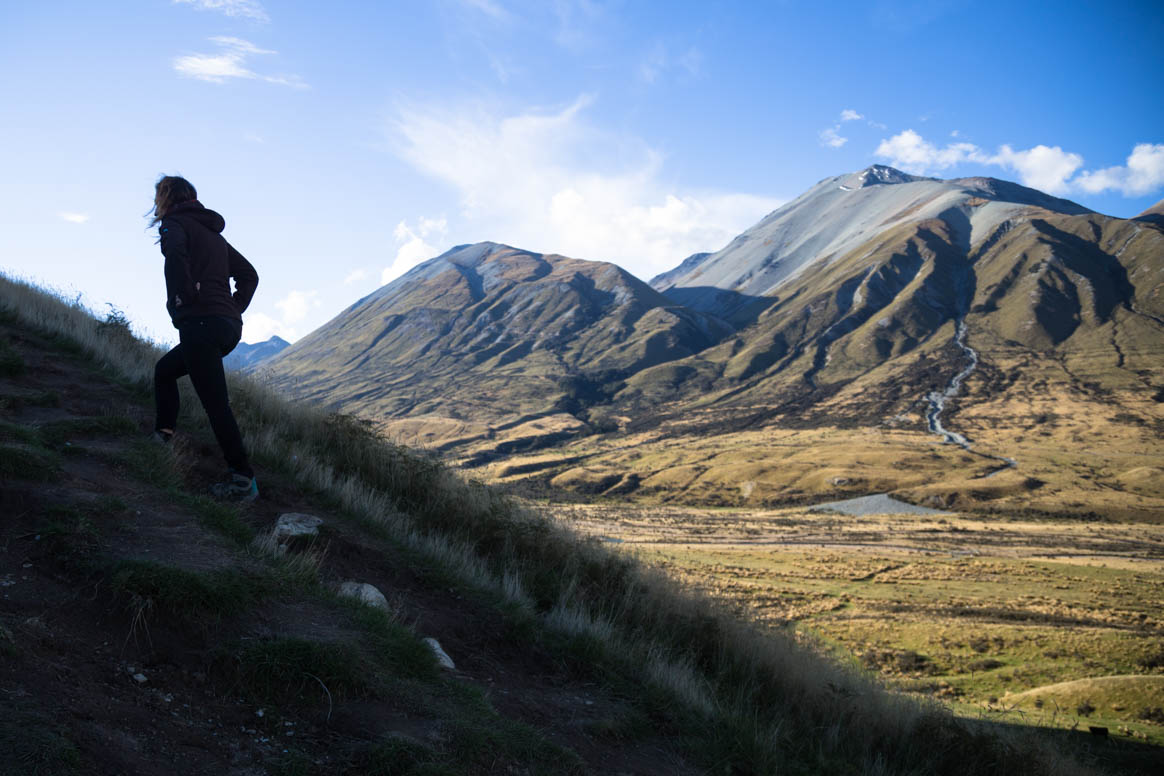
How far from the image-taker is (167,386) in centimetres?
596

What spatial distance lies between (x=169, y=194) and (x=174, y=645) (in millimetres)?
4228

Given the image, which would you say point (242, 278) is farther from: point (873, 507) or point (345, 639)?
point (873, 507)

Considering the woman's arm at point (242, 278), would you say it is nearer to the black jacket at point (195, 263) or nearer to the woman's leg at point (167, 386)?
the black jacket at point (195, 263)

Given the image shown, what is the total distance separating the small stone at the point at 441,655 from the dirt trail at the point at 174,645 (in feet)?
0.43

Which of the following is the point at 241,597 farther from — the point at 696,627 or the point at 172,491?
the point at 696,627

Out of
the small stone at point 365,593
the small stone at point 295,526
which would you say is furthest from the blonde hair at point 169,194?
the small stone at point 365,593

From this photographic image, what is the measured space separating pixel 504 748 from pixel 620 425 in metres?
159

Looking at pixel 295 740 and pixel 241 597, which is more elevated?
pixel 241 597

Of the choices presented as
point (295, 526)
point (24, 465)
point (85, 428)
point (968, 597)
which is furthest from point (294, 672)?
point (968, 597)

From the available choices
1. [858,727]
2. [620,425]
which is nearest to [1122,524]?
[858,727]

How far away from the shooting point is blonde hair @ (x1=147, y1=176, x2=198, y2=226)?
5.87m

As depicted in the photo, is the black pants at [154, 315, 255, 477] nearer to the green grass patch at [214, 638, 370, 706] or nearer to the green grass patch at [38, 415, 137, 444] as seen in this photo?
the green grass patch at [38, 415, 137, 444]

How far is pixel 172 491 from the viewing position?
504cm

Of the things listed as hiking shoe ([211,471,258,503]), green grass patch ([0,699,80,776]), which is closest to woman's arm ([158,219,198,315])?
hiking shoe ([211,471,258,503])
